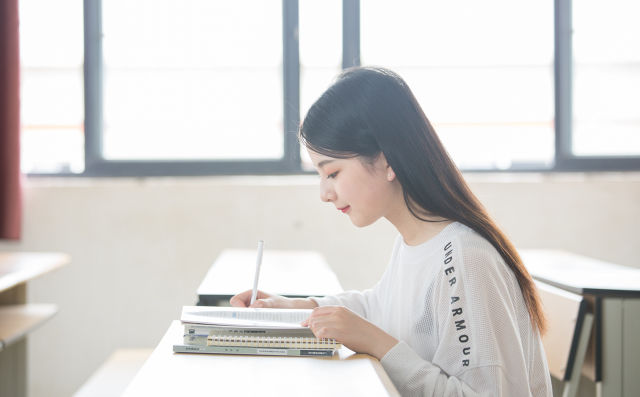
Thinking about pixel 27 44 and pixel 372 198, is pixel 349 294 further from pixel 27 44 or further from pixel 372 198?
pixel 27 44

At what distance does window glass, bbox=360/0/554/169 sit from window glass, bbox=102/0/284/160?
56cm

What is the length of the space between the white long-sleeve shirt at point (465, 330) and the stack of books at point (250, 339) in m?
0.14

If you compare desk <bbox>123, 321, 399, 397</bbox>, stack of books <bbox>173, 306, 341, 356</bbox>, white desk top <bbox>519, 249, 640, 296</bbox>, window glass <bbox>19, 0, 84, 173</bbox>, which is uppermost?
window glass <bbox>19, 0, 84, 173</bbox>

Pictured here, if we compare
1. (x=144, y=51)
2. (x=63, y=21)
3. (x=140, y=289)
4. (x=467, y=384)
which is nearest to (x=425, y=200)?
(x=467, y=384)

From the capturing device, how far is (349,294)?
4.90 feet

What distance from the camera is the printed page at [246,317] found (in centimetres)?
102

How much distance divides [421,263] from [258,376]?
39 cm

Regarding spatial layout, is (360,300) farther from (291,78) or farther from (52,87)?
(52,87)

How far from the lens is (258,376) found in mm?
899

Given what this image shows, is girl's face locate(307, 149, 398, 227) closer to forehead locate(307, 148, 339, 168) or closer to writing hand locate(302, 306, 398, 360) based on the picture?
forehead locate(307, 148, 339, 168)

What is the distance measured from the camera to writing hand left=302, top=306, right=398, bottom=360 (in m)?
1.00

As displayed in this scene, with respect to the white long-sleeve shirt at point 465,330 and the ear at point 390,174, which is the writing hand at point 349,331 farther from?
→ the ear at point 390,174

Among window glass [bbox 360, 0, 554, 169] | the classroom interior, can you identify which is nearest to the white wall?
the classroom interior

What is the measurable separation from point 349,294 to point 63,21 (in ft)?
7.59
